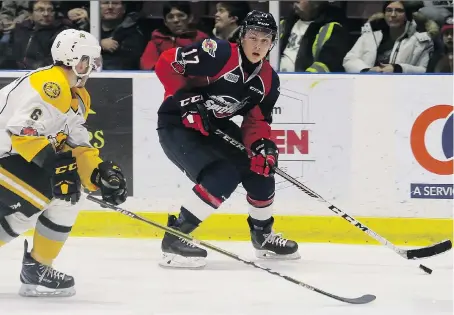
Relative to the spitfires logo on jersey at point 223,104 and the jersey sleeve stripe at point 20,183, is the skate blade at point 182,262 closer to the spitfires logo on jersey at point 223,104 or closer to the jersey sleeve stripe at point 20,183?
the spitfires logo on jersey at point 223,104

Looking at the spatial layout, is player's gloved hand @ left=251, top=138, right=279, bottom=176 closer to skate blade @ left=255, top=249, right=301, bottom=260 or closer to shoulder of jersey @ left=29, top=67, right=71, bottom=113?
skate blade @ left=255, top=249, right=301, bottom=260

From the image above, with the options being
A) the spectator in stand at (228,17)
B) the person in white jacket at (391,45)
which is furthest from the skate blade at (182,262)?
the spectator in stand at (228,17)

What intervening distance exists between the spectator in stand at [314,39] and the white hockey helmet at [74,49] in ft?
5.87

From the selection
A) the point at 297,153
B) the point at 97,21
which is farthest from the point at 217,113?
the point at 97,21

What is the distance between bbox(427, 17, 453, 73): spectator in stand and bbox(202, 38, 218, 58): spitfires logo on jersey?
132 cm

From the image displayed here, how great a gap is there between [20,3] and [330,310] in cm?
305

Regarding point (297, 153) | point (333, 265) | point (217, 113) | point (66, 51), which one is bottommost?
point (333, 265)

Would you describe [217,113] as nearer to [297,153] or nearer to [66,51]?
[297,153]

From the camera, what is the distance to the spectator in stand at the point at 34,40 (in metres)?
5.41

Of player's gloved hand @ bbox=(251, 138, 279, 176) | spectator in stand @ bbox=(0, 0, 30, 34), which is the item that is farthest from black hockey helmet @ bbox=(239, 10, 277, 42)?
spectator in stand @ bbox=(0, 0, 30, 34)

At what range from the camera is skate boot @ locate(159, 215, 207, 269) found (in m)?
4.22

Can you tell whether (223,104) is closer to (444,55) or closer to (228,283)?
(228,283)

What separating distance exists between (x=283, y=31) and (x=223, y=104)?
109cm

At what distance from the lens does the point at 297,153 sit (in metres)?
4.82
